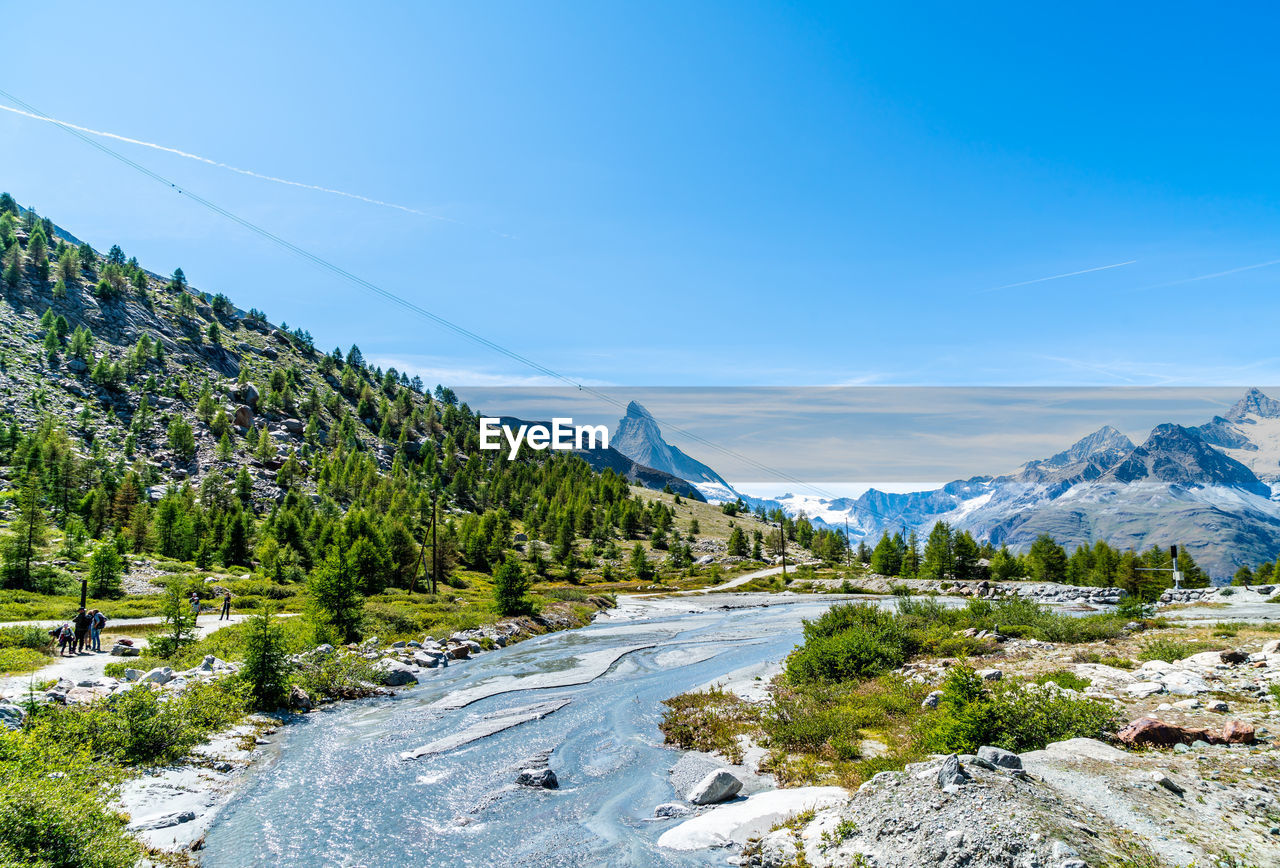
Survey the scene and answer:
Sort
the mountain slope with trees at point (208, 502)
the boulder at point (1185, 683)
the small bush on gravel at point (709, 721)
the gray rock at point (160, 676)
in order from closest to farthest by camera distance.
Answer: the boulder at point (1185, 683) < the small bush on gravel at point (709, 721) < the gray rock at point (160, 676) < the mountain slope with trees at point (208, 502)

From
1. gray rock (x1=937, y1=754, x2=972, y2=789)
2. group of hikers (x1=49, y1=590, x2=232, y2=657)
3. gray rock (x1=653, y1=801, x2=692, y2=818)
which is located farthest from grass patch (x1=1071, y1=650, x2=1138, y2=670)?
group of hikers (x1=49, y1=590, x2=232, y2=657)

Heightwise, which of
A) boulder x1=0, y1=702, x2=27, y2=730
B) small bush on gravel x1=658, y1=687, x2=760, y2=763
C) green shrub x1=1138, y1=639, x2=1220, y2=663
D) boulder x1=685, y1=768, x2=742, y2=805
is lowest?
small bush on gravel x1=658, y1=687, x2=760, y2=763

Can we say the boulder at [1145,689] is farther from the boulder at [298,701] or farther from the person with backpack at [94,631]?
the person with backpack at [94,631]

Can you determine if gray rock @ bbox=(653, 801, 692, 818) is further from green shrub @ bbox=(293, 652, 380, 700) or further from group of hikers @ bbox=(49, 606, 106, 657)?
group of hikers @ bbox=(49, 606, 106, 657)

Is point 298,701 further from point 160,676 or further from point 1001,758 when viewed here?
point 1001,758

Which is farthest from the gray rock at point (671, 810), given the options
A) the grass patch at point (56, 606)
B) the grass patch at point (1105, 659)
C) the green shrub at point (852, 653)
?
the grass patch at point (56, 606)

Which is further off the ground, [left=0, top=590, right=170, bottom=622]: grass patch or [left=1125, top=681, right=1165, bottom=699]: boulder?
[left=1125, top=681, right=1165, bottom=699]: boulder
